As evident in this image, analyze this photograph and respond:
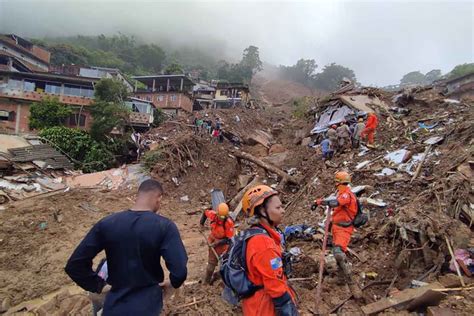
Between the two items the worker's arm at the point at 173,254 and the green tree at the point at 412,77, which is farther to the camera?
the green tree at the point at 412,77

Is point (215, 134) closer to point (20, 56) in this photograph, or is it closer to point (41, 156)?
point (41, 156)

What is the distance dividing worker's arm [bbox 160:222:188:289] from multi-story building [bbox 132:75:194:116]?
28.5m

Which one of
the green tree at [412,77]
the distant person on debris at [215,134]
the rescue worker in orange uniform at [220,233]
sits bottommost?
the rescue worker in orange uniform at [220,233]

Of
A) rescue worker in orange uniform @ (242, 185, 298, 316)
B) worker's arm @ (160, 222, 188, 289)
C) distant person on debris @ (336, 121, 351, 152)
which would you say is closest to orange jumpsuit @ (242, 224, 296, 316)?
rescue worker in orange uniform @ (242, 185, 298, 316)

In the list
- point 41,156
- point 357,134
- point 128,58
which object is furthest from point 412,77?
point 41,156

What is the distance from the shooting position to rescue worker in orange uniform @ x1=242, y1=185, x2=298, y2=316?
1886mm

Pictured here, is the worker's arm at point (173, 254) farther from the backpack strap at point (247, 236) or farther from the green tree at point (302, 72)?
the green tree at point (302, 72)

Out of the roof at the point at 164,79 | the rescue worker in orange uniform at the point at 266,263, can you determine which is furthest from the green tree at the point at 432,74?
the rescue worker in orange uniform at the point at 266,263

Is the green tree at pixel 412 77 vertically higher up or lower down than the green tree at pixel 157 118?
higher up

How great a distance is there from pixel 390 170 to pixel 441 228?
4016 millimetres

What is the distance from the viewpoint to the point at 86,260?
2027 mm

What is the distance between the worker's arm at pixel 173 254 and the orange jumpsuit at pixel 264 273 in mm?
458

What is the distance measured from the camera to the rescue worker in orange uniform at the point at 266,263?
1886 mm

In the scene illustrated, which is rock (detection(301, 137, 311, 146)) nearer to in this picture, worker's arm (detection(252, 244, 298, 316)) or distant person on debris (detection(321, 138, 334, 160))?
distant person on debris (detection(321, 138, 334, 160))
